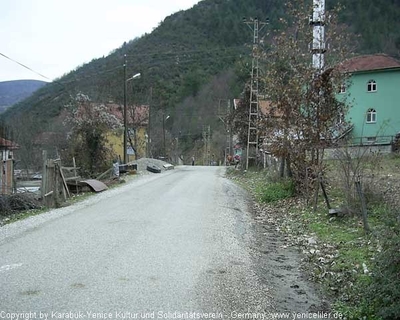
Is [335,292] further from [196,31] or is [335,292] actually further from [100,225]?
[196,31]

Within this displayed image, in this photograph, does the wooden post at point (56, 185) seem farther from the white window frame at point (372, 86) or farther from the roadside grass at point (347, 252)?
the white window frame at point (372, 86)

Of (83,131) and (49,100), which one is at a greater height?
(49,100)

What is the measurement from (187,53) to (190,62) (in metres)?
2.90

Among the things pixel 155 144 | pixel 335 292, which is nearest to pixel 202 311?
pixel 335 292

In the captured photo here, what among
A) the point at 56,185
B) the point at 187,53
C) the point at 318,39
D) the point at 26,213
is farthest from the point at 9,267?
the point at 187,53

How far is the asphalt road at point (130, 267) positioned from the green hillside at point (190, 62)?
41642 mm

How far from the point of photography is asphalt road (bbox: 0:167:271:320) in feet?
19.1

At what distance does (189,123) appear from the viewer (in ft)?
294

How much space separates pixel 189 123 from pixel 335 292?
83.4 metres

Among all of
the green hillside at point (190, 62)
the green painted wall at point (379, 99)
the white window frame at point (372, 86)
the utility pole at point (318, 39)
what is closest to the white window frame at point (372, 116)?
the green painted wall at point (379, 99)

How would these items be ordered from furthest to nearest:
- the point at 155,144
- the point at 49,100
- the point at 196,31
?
the point at 196,31, the point at 155,144, the point at 49,100

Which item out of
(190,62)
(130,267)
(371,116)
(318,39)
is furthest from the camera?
(190,62)

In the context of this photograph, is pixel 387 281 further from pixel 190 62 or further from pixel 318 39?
pixel 190 62

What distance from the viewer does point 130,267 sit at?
749 cm
